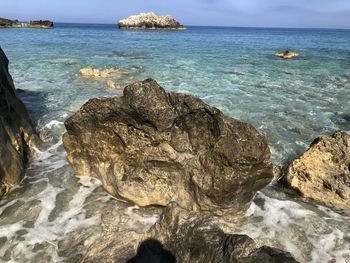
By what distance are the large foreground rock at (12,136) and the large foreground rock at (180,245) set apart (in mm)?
3835

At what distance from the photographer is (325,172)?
7871mm

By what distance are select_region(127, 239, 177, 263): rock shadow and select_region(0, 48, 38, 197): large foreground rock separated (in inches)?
164

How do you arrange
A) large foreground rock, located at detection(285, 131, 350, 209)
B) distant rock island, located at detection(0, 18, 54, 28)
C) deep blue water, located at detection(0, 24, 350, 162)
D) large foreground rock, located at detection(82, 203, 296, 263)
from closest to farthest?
large foreground rock, located at detection(82, 203, 296, 263) < large foreground rock, located at detection(285, 131, 350, 209) < deep blue water, located at detection(0, 24, 350, 162) < distant rock island, located at detection(0, 18, 54, 28)

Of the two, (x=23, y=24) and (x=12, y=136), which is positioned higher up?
(x=12, y=136)

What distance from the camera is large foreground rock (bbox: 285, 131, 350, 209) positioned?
7.63 metres

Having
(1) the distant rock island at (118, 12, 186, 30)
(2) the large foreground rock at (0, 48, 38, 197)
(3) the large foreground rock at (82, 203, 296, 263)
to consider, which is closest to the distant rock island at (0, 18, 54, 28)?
(1) the distant rock island at (118, 12, 186, 30)

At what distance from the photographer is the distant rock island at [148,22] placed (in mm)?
106562

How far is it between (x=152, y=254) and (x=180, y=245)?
426 millimetres

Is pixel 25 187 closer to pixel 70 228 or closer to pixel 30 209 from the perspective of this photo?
pixel 30 209

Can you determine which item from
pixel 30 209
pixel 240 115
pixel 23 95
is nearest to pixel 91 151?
pixel 30 209

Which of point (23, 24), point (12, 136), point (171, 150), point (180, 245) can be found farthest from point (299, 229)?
point (23, 24)

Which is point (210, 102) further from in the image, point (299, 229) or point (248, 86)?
point (299, 229)

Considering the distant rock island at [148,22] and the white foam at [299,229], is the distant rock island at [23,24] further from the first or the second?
the white foam at [299,229]

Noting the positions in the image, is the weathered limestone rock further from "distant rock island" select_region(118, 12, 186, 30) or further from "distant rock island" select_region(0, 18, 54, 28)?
"distant rock island" select_region(118, 12, 186, 30)
